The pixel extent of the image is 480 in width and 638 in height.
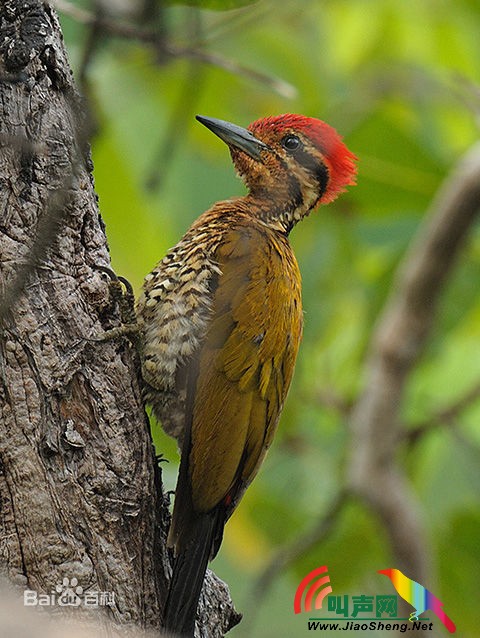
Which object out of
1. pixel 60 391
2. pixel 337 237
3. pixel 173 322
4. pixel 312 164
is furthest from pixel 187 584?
pixel 337 237

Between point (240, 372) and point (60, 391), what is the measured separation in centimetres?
55

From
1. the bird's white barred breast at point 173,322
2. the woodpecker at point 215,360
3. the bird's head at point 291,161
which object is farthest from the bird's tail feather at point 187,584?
the bird's head at point 291,161

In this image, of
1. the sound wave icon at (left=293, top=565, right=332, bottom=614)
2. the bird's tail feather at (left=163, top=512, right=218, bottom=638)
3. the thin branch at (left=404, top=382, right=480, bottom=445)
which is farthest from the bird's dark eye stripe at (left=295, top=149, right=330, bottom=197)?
the sound wave icon at (left=293, top=565, right=332, bottom=614)

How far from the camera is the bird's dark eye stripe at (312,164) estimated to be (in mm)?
2881

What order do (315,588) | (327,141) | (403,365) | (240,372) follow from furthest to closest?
(315,588)
(403,365)
(327,141)
(240,372)

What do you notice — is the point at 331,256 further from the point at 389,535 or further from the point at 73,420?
the point at 73,420

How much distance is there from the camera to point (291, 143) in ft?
9.53

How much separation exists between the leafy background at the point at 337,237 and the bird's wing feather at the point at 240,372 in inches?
46.8

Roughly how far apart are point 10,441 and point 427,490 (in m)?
2.97

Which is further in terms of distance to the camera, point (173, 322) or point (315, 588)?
point (315, 588)

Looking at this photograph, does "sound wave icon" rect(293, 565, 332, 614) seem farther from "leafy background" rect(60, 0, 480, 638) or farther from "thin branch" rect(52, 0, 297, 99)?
"thin branch" rect(52, 0, 297, 99)

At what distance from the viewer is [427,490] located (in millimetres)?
4566

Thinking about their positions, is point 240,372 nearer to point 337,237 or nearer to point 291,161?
point 291,161

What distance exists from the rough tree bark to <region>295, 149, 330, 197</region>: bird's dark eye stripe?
846 mm
